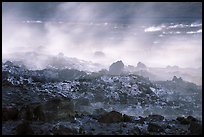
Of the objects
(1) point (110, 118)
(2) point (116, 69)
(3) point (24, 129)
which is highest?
(2) point (116, 69)

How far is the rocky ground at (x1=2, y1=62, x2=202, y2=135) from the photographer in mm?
11969

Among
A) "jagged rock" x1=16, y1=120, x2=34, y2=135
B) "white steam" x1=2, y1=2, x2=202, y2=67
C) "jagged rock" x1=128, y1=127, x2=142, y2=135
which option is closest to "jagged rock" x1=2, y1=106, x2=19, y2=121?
"jagged rock" x1=16, y1=120, x2=34, y2=135

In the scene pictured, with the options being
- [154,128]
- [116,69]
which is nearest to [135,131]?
[154,128]

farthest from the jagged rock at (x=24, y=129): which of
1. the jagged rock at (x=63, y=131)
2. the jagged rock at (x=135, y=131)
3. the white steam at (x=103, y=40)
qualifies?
the white steam at (x=103, y=40)

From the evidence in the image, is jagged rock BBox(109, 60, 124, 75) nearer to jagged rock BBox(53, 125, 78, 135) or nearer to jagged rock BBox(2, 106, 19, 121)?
jagged rock BBox(2, 106, 19, 121)

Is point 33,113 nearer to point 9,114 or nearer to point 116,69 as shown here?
point 9,114

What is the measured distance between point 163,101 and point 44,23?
1524 inches

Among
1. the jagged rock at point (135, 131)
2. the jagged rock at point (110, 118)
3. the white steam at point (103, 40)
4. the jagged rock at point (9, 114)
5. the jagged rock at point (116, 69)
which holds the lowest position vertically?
the jagged rock at point (135, 131)

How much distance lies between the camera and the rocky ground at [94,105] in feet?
39.3

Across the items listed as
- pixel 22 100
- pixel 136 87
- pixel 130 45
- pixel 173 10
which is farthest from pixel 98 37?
pixel 22 100

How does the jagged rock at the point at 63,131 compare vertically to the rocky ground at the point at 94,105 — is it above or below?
below

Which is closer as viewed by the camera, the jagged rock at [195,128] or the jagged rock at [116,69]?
the jagged rock at [195,128]

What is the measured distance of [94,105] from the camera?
50.4 feet

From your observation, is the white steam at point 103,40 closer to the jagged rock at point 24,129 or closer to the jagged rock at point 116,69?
the jagged rock at point 116,69
